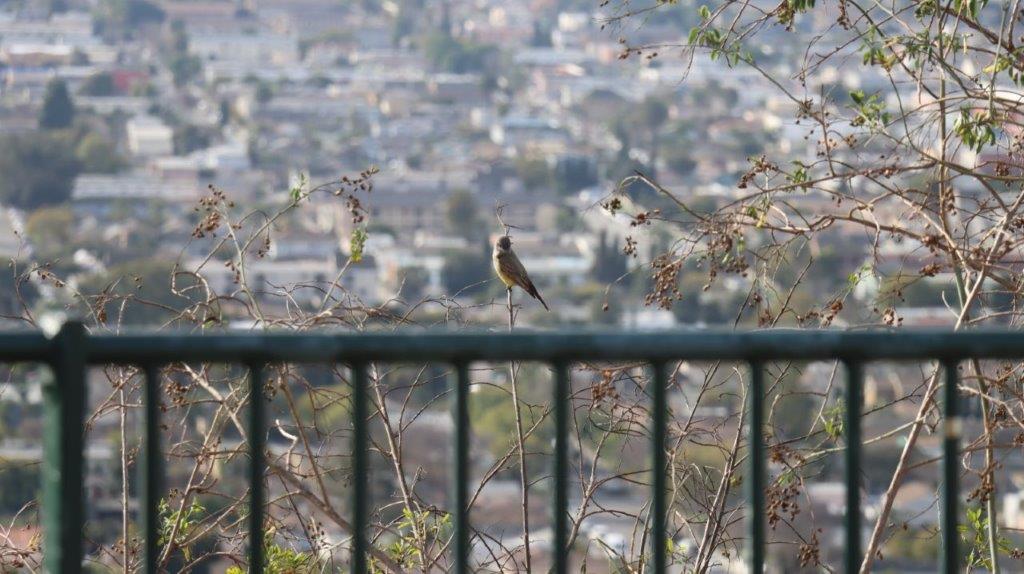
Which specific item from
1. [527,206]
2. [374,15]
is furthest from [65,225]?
[374,15]

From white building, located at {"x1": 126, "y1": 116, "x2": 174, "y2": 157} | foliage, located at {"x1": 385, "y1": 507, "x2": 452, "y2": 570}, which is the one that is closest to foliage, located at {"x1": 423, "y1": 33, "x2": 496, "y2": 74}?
white building, located at {"x1": 126, "y1": 116, "x2": 174, "y2": 157}

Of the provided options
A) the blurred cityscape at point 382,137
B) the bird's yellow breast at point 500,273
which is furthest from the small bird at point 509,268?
the blurred cityscape at point 382,137

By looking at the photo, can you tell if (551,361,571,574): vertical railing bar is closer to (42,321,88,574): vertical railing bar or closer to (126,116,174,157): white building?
(42,321,88,574): vertical railing bar

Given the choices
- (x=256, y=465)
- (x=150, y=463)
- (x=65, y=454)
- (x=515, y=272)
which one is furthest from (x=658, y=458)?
(x=515, y=272)

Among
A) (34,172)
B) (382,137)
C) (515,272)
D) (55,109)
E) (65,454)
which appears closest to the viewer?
(65,454)

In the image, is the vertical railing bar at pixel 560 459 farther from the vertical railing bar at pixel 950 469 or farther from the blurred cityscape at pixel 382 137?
the blurred cityscape at pixel 382 137

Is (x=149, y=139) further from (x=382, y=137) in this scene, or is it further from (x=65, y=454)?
(x=65, y=454)

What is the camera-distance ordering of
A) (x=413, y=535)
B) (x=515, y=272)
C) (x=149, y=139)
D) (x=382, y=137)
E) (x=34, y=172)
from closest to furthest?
1. (x=413, y=535)
2. (x=515, y=272)
3. (x=34, y=172)
4. (x=149, y=139)
5. (x=382, y=137)

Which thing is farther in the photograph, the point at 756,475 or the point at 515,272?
the point at 515,272
